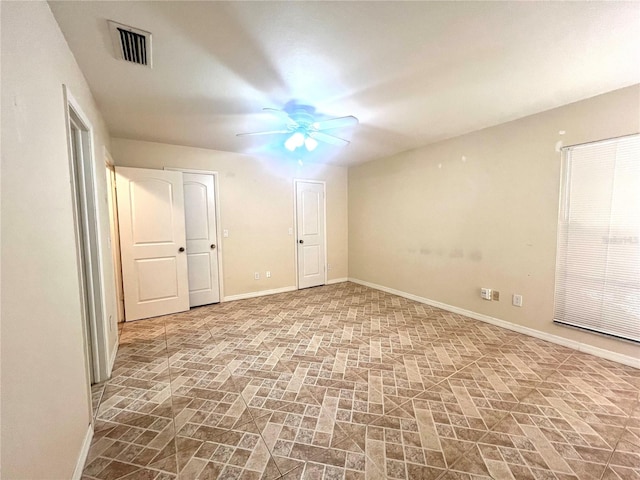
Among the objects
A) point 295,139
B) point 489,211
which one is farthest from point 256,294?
point 489,211

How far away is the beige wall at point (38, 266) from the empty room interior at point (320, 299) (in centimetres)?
1

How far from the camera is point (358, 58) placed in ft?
6.00

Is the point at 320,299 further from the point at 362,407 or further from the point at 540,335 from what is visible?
the point at 540,335

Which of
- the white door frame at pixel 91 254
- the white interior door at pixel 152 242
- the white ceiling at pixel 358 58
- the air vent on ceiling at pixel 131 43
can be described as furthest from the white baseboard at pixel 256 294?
the air vent on ceiling at pixel 131 43

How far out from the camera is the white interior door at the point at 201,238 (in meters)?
3.98

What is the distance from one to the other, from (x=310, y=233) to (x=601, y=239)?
390 cm

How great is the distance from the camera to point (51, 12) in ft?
4.60

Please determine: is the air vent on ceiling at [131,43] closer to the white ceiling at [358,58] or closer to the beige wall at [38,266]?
the white ceiling at [358,58]

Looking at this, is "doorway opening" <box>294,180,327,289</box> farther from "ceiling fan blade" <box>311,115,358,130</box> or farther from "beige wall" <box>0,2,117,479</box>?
"beige wall" <box>0,2,117,479</box>

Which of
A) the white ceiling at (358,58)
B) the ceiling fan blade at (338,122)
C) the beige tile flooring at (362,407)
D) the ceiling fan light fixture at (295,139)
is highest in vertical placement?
the white ceiling at (358,58)

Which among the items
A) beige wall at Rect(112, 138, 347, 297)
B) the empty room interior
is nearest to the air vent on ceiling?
the empty room interior

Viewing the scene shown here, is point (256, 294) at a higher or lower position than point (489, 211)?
lower

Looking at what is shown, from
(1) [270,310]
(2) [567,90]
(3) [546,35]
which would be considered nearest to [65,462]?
(1) [270,310]

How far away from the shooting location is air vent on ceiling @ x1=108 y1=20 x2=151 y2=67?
157 cm
